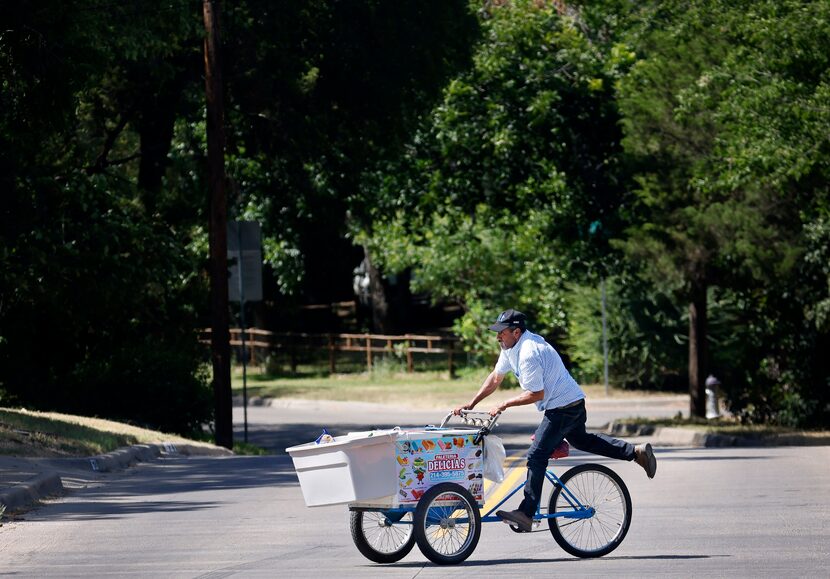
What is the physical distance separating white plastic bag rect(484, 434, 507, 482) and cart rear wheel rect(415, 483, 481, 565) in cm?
25

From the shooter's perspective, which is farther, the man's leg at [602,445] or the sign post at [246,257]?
the sign post at [246,257]

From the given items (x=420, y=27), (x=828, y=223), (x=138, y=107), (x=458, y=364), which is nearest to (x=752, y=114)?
(x=828, y=223)

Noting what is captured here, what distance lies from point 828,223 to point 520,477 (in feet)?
33.4

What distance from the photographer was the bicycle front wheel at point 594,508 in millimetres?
10453

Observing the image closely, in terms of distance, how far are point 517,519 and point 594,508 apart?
2.23 ft

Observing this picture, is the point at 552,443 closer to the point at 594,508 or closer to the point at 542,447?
the point at 542,447

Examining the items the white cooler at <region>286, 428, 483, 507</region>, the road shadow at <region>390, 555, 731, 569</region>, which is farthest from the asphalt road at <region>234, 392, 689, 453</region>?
the white cooler at <region>286, 428, 483, 507</region>

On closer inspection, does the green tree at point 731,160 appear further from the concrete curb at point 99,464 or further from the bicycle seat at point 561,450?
the bicycle seat at point 561,450

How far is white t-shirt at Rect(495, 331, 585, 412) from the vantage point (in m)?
10.2

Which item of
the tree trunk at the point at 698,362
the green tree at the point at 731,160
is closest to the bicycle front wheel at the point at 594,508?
the green tree at the point at 731,160

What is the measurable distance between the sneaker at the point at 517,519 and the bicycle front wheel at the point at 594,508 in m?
0.35

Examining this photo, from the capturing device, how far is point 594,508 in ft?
34.4

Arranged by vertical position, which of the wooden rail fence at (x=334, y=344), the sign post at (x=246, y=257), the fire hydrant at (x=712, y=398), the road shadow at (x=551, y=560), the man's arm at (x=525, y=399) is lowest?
the road shadow at (x=551, y=560)

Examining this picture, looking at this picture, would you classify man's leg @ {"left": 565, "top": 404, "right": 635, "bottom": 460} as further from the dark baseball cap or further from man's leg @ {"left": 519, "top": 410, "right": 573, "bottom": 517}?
the dark baseball cap
